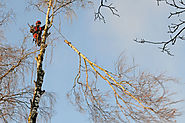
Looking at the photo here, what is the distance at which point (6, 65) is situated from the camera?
503cm

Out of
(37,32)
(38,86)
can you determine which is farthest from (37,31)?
(38,86)

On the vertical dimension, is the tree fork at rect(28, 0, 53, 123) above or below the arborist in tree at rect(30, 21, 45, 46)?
below

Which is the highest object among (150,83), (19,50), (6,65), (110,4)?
(110,4)

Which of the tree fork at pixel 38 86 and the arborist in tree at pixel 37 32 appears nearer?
the tree fork at pixel 38 86

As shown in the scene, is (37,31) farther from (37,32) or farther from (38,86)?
(38,86)

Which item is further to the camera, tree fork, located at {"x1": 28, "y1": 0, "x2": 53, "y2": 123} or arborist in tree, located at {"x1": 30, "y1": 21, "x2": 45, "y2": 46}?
arborist in tree, located at {"x1": 30, "y1": 21, "x2": 45, "y2": 46}

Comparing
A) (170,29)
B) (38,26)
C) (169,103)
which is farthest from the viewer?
(38,26)

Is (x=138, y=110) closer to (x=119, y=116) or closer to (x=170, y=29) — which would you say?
(x=119, y=116)

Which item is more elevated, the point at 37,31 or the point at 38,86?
the point at 37,31

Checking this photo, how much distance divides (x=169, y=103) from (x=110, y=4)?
2.06m

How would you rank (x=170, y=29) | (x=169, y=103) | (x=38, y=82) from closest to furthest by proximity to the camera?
1. (x=170, y=29)
2. (x=169, y=103)
3. (x=38, y=82)

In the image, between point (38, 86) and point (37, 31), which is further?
point (37, 31)

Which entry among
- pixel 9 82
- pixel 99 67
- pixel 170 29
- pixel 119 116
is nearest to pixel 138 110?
pixel 119 116

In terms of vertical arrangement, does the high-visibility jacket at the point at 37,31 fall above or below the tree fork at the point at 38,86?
above
